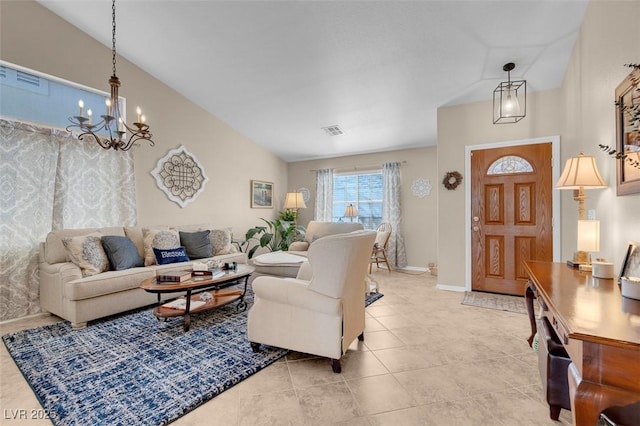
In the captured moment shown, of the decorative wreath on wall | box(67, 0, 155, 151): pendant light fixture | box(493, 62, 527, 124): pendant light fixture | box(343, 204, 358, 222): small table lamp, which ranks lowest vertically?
box(343, 204, 358, 222): small table lamp

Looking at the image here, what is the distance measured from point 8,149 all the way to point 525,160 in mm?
5865

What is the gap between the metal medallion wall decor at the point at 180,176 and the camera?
432cm

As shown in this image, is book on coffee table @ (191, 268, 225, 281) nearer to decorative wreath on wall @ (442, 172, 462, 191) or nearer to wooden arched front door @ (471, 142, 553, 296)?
decorative wreath on wall @ (442, 172, 462, 191)

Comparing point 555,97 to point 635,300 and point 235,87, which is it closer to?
point 635,300

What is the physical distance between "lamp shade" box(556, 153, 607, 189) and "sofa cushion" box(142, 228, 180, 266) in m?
4.13

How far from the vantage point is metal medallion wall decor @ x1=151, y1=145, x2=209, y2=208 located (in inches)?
170

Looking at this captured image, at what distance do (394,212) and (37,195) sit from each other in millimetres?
5160

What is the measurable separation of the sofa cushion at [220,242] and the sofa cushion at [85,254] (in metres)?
1.50

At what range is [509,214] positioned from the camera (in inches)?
148

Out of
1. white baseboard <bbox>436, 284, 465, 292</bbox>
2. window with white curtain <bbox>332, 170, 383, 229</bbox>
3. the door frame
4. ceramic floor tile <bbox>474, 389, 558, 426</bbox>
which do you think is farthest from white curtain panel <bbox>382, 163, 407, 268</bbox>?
ceramic floor tile <bbox>474, 389, 558, 426</bbox>

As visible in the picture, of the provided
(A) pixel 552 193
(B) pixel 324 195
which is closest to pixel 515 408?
(A) pixel 552 193

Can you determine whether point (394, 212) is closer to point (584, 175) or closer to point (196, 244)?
point (196, 244)

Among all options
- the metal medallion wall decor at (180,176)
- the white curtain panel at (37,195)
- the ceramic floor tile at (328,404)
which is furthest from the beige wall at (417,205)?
the white curtain panel at (37,195)

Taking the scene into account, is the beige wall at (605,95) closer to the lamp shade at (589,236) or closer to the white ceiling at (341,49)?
the lamp shade at (589,236)
